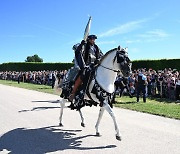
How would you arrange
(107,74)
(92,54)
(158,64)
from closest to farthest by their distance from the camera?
(107,74), (92,54), (158,64)

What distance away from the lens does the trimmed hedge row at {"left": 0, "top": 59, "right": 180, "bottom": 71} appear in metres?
30.2

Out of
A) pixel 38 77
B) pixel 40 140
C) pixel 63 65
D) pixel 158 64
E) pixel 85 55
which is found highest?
pixel 63 65

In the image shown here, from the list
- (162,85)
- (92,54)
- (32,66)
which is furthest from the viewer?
(32,66)

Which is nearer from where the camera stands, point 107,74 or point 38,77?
point 107,74

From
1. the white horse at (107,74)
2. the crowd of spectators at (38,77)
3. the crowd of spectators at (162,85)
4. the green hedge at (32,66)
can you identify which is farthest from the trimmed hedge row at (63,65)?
the white horse at (107,74)

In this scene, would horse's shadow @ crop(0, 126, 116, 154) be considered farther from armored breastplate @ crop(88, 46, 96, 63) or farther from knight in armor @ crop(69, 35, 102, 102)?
armored breastplate @ crop(88, 46, 96, 63)

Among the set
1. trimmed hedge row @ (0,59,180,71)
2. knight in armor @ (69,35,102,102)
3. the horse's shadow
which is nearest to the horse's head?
knight in armor @ (69,35,102,102)

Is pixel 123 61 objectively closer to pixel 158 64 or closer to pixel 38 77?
pixel 158 64

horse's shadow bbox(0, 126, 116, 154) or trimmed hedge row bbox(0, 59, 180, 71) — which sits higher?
trimmed hedge row bbox(0, 59, 180, 71)

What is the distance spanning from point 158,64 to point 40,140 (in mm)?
25000

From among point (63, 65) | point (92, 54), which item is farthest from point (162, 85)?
point (63, 65)

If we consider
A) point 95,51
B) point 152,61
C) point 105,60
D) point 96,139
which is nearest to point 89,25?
point 95,51

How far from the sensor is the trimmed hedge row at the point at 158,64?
29.7m

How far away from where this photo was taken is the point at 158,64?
103 ft
